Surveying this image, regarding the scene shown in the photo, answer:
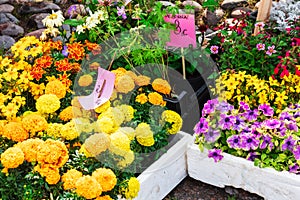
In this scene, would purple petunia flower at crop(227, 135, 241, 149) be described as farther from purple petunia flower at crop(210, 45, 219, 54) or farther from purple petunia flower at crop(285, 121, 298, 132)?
purple petunia flower at crop(210, 45, 219, 54)

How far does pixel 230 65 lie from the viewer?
2.71 m

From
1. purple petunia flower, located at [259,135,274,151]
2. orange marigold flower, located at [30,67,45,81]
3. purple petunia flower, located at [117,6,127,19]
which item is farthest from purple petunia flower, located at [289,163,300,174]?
orange marigold flower, located at [30,67,45,81]

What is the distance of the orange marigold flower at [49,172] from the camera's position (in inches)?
80.4

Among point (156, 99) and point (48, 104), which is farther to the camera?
point (156, 99)

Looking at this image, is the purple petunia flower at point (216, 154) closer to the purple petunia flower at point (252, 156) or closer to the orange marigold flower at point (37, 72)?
the purple petunia flower at point (252, 156)

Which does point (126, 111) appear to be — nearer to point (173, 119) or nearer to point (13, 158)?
point (173, 119)

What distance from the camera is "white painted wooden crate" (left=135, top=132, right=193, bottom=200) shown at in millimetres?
2432

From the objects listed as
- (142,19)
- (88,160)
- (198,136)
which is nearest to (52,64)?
(142,19)

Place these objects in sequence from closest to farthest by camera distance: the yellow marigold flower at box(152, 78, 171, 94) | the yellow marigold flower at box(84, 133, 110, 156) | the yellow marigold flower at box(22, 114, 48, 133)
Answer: the yellow marigold flower at box(84, 133, 110, 156) < the yellow marigold flower at box(22, 114, 48, 133) < the yellow marigold flower at box(152, 78, 171, 94)

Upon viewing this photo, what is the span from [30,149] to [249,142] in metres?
1.07

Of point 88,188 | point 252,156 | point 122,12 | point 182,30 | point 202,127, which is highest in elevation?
point 122,12

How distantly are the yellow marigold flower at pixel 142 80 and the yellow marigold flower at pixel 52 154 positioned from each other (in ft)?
2.21

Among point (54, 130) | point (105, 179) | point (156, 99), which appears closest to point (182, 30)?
point (156, 99)

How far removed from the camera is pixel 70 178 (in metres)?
2.09
